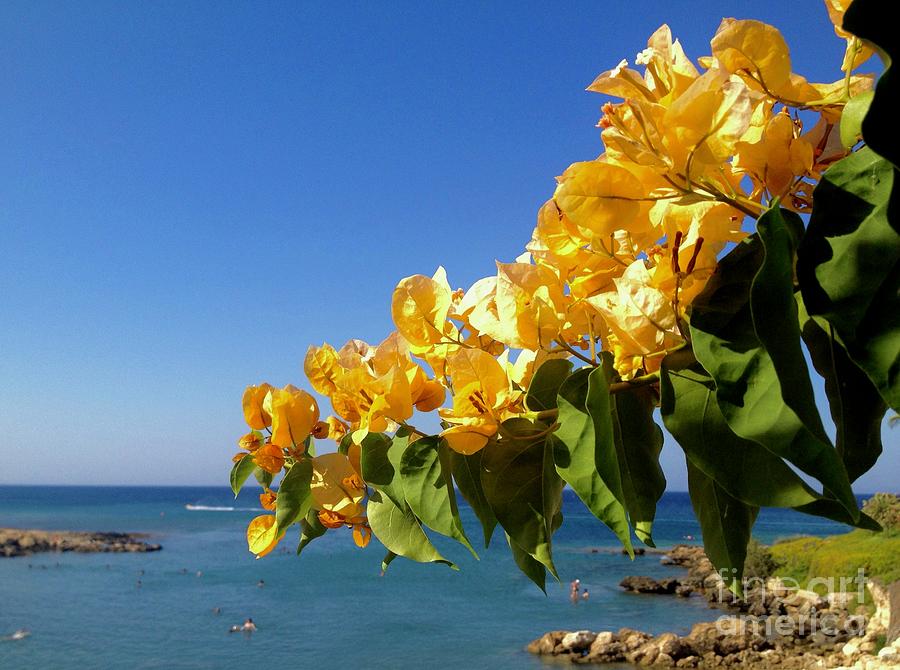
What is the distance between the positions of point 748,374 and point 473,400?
0.31 ft

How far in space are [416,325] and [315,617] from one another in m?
13.5

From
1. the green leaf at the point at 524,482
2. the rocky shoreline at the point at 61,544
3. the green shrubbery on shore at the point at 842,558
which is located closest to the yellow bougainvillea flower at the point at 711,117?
the green leaf at the point at 524,482

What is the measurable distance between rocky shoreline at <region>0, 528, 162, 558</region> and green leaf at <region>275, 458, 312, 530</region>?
75.5 feet

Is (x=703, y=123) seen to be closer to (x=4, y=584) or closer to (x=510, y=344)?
(x=510, y=344)

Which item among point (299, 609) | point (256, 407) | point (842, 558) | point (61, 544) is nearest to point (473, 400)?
point (256, 407)

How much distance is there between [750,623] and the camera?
10.2 m

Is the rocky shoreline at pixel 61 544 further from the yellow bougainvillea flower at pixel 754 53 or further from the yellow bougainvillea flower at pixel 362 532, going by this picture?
the yellow bougainvillea flower at pixel 754 53

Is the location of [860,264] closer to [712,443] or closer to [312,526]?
[712,443]

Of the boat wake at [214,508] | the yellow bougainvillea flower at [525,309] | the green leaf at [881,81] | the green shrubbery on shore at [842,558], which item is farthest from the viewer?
the boat wake at [214,508]

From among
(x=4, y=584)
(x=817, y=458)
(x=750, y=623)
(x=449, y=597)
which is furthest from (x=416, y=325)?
(x=4, y=584)

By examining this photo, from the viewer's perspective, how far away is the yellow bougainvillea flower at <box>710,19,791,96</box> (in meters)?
0.21

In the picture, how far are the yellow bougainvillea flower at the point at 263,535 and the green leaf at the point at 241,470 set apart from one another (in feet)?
0.08

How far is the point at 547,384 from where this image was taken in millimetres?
252

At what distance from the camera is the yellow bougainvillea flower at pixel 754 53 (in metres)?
0.21
